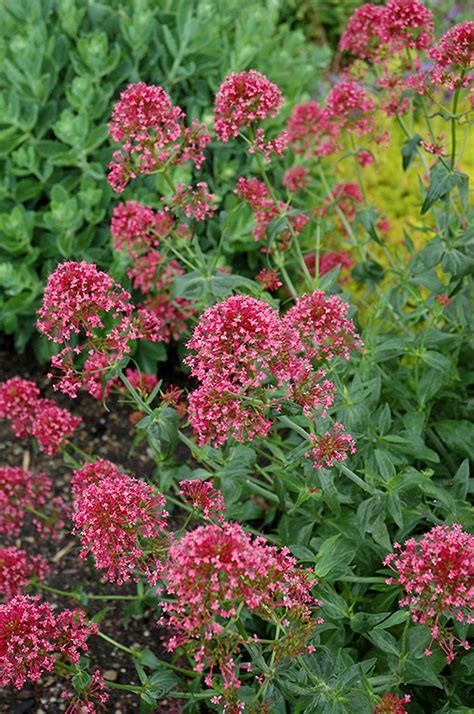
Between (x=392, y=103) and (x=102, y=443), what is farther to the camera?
(x=102, y=443)

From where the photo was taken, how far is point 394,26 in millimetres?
3123

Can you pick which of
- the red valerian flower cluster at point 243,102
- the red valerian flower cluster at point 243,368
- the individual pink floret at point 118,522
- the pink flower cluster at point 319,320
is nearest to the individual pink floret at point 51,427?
the individual pink floret at point 118,522

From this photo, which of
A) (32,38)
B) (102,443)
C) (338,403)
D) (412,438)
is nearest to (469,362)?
(412,438)

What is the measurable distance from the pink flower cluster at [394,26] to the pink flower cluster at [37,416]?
1852 millimetres

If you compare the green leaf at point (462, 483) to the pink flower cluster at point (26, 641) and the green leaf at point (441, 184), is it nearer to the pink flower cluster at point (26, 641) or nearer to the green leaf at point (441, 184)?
the green leaf at point (441, 184)

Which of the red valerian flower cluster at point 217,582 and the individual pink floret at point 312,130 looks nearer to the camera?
the red valerian flower cluster at point 217,582

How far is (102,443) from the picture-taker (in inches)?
169

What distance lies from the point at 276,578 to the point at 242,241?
2.82m

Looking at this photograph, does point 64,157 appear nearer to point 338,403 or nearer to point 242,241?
point 242,241

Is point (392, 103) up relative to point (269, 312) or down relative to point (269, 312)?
up

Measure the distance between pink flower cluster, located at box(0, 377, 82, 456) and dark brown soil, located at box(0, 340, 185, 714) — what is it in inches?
10.6

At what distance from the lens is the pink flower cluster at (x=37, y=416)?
2988mm

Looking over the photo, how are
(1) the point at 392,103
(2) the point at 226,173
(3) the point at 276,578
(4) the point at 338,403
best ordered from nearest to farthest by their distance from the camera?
(3) the point at 276,578
(4) the point at 338,403
(1) the point at 392,103
(2) the point at 226,173

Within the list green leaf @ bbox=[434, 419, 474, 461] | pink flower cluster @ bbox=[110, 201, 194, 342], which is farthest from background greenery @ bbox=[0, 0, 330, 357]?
green leaf @ bbox=[434, 419, 474, 461]
